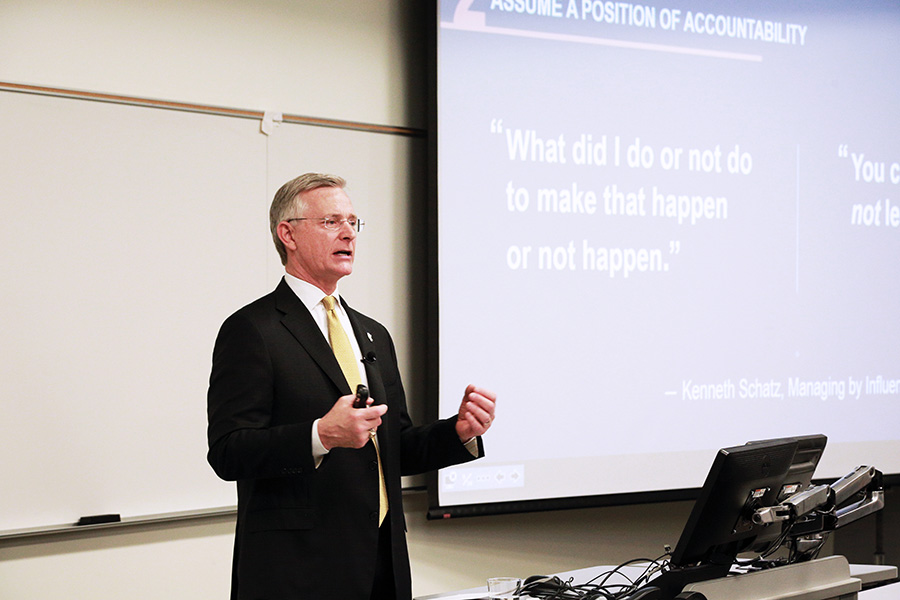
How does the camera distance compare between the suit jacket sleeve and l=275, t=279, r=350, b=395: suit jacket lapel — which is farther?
l=275, t=279, r=350, b=395: suit jacket lapel

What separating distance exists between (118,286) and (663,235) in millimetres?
2148

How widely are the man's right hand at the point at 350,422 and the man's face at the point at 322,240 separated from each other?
1.37 feet

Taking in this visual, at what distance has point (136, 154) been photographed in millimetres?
3104

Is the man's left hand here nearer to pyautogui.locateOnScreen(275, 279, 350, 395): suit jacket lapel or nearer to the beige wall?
pyautogui.locateOnScreen(275, 279, 350, 395): suit jacket lapel

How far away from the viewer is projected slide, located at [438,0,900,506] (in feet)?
11.6

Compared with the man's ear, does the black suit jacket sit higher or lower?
lower

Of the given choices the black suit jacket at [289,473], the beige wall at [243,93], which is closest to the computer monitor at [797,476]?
the black suit jacket at [289,473]

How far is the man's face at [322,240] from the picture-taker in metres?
2.08

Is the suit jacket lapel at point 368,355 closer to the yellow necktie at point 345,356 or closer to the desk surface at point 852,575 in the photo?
the yellow necktie at point 345,356

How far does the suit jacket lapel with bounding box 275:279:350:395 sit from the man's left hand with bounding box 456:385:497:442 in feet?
0.87

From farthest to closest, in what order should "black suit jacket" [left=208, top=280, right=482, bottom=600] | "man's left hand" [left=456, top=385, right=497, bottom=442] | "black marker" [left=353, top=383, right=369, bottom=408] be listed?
"man's left hand" [left=456, top=385, right=497, bottom=442], "black suit jacket" [left=208, top=280, right=482, bottom=600], "black marker" [left=353, top=383, right=369, bottom=408]

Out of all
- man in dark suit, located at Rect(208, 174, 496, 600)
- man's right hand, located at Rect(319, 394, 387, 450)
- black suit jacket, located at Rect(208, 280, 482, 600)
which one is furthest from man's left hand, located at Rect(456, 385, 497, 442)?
man's right hand, located at Rect(319, 394, 387, 450)

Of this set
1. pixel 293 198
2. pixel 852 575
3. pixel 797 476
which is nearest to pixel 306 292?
pixel 293 198

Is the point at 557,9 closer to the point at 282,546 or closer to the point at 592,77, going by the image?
the point at 592,77
